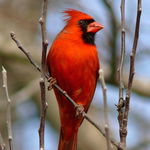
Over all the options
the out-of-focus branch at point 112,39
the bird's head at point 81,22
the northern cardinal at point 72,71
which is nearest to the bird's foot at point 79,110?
the northern cardinal at point 72,71

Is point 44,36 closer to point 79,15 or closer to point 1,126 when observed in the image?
point 79,15

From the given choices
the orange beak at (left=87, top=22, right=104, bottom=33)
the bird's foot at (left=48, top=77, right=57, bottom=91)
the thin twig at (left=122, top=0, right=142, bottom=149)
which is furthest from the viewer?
the orange beak at (left=87, top=22, right=104, bottom=33)

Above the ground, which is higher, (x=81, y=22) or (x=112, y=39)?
(x=81, y=22)

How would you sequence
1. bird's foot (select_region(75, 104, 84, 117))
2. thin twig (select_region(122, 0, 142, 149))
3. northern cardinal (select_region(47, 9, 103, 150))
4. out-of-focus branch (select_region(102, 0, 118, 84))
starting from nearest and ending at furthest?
thin twig (select_region(122, 0, 142, 149))
bird's foot (select_region(75, 104, 84, 117))
northern cardinal (select_region(47, 9, 103, 150))
out-of-focus branch (select_region(102, 0, 118, 84))

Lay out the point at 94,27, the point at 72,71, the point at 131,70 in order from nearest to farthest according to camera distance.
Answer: the point at 131,70, the point at 72,71, the point at 94,27

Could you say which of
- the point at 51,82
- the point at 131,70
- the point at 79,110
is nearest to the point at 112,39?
the point at 79,110

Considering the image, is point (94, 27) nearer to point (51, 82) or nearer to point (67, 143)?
point (51, 82)

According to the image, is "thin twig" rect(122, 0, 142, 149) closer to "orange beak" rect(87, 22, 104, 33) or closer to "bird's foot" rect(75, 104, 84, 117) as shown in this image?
"bird's foot" rect(75, 104, 84, 117)

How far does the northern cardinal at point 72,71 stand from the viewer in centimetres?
400

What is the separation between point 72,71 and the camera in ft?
13.1

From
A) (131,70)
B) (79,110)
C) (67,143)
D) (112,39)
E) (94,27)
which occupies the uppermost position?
(131,70)

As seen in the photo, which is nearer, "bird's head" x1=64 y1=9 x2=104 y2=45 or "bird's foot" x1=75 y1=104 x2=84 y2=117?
"bird's foot" x1=75 y1=104 x2=84 y2=117

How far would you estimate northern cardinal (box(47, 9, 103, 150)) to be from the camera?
4000mm

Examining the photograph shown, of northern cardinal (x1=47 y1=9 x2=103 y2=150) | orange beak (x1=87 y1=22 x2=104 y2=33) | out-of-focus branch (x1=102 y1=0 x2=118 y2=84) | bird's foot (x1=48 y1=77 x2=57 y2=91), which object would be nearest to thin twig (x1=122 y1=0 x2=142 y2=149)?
bird's foot (x1=48 y1=77 x2=57 y2=91)
